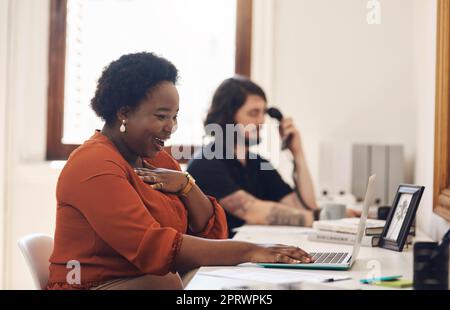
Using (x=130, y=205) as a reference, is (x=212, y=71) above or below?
above

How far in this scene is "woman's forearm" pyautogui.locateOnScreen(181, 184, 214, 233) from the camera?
6.02 feet

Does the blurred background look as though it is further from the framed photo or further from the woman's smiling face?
the woman's smiling face

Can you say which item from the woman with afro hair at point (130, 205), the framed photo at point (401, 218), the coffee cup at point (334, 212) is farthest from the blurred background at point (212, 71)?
the woman with afro hair at point (130, 205)

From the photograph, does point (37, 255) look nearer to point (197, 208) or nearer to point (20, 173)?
point (197, 208)

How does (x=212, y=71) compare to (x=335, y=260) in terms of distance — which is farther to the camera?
(x=212, y=71)

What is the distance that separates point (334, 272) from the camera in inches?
58.4

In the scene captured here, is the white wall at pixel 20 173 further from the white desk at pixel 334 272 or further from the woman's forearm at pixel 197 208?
the woman's forearm at pixel 197 208

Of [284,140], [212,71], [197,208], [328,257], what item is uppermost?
[212,71]

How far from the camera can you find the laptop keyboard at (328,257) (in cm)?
160

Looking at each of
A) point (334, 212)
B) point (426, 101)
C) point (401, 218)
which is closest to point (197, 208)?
point (401, 218)

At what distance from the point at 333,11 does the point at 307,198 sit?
38.2 inches

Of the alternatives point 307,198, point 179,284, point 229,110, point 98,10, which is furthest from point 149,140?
point 98,10

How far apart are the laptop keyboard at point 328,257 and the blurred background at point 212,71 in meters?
1.38

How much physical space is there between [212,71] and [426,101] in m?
1.24
